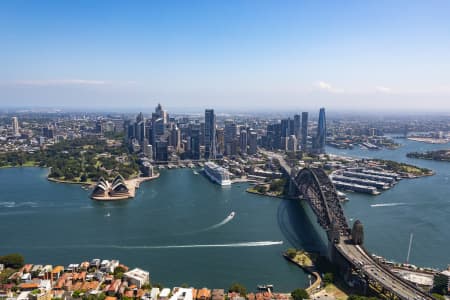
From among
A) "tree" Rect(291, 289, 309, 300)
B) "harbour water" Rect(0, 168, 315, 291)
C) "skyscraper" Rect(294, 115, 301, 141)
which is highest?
"skyscraper" Rect(294, 115, 301, 141)

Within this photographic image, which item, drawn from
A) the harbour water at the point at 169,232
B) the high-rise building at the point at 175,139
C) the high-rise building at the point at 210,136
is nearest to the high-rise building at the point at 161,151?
the high-rise building at the point at 210,136

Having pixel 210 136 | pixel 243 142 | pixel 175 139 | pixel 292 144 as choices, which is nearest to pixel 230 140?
pixel 243 142

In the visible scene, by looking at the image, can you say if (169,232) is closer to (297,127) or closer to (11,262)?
(11,262)

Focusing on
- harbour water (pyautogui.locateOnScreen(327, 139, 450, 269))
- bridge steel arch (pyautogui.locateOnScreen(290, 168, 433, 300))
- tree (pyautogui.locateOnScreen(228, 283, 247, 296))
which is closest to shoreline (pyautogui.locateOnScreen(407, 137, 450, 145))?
harbour water (pyautogui.locateOnScreen(327, 139, 450, 269))

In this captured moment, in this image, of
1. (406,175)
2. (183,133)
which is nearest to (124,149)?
(183,133)

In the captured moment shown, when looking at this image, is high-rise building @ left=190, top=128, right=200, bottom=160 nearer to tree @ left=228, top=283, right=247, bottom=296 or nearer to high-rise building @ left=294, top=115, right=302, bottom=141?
high-rise building @ left=294, top=115, right=302, bottom=141

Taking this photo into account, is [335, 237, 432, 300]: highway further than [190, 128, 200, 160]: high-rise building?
No
